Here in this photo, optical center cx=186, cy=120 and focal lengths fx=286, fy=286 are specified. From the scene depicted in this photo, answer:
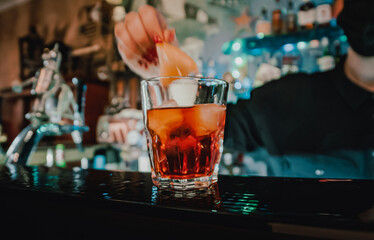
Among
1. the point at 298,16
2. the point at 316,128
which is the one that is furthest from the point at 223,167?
the point at 298,16

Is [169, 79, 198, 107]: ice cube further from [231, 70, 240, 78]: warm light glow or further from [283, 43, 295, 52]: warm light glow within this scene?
[231, 70, 240, 78]: warm light glow

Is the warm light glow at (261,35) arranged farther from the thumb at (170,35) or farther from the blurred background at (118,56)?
the thumb at (170,35)

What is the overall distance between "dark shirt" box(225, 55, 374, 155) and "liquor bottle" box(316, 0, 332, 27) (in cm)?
62

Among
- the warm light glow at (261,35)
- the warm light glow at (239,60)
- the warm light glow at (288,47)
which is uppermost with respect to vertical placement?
the warm light glow at (261,35)

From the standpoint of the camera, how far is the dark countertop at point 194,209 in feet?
0.75

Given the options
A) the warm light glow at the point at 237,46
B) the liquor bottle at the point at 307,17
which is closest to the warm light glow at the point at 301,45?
the liquor bottle at the point at 307,17

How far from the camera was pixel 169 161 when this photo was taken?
0.43m

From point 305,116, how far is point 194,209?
5.47ft

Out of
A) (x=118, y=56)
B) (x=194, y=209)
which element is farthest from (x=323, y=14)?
(x=118, y=56)

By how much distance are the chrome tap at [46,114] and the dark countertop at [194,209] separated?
0.38m

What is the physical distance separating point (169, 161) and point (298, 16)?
231 cm

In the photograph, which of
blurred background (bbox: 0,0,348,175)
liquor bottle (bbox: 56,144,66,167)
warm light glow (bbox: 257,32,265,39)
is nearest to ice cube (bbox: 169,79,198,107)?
blurred background (bbox: 0,0,348,175)

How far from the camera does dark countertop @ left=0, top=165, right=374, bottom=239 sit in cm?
23

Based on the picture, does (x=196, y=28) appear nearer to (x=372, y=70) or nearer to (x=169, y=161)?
(x=372, y=70)
